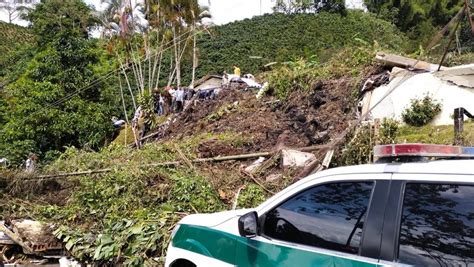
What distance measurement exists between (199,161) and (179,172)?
755 millimetres

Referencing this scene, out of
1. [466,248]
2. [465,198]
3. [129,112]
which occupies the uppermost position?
[465,198]

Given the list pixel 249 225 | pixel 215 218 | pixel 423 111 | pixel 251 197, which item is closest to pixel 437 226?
pixel 249 225

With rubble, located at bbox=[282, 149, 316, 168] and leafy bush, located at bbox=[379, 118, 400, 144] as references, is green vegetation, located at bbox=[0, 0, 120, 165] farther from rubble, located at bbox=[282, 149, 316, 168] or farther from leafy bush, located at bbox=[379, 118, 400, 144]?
leafy bush, located at bbox=[379, 118, 400, 144]

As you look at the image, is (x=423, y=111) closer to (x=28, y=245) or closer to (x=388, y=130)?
(x=388, y=130)

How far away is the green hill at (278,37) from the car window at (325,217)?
34576 millimetres

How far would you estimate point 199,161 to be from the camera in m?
9.96

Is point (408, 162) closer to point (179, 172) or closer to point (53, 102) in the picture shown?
point (179, 172)

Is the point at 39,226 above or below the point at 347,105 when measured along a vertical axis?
below

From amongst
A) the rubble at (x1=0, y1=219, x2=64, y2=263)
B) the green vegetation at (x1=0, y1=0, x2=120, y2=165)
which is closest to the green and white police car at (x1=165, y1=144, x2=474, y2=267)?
the rubble at (x1=0, y1=219, x2=64, y2=263)

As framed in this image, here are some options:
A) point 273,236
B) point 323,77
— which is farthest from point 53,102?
point 273,236

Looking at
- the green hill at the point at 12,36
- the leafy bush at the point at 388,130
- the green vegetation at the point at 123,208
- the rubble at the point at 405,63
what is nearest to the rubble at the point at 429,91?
the rubble at the point at 405,63

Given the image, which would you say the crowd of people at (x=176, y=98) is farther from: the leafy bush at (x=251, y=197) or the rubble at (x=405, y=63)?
the leafy bush at (x=251, y=197)

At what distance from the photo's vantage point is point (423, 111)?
10.5 meters

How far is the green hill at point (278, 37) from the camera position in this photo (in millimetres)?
38844
